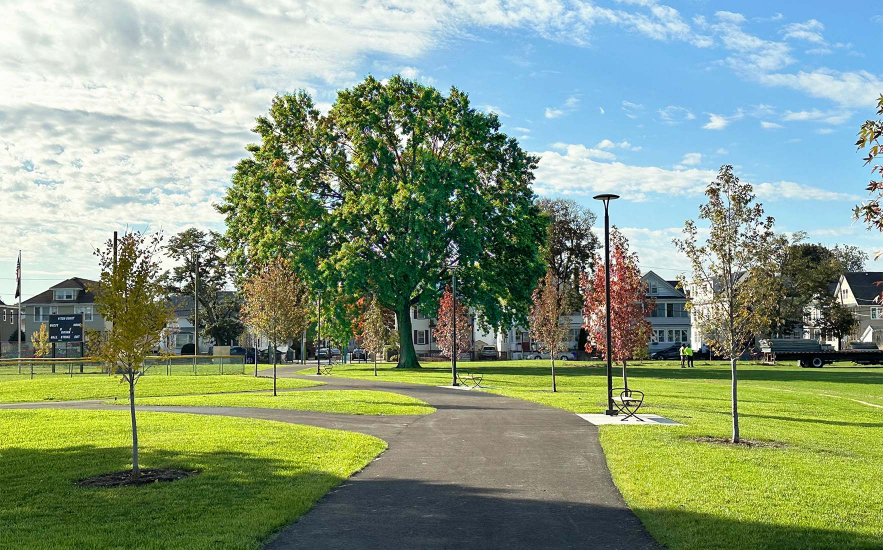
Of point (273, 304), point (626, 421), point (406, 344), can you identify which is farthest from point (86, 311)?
point (626, 421)

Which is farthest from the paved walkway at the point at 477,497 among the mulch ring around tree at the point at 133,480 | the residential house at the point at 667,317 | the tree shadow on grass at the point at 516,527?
the residential house at the point at 667,317

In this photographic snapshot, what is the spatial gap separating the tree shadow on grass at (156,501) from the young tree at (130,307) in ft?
4.02

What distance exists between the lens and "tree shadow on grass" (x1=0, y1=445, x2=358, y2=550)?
8727mm

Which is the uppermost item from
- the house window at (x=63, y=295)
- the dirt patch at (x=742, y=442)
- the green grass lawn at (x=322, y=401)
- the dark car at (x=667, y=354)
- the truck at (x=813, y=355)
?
the house window at (x=63, y=295)

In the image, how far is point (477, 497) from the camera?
35.6 feet

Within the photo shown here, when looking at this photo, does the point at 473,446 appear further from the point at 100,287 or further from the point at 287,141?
the point at 287,141

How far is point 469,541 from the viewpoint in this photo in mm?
8547

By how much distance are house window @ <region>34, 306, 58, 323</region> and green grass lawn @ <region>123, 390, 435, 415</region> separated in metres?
80.5

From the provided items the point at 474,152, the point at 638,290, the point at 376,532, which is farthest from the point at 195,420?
the point at 474,152

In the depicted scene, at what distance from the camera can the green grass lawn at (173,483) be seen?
8.92 m

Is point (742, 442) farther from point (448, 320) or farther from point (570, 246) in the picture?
point (570, 246)

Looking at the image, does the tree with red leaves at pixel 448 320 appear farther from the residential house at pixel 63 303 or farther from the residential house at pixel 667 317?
the residential house at pixel 63 303

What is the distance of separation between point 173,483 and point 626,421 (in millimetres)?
12584

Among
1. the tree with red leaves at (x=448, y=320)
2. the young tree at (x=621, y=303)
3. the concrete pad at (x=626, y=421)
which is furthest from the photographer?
the tree with red leaves at (x=448, y=320)
